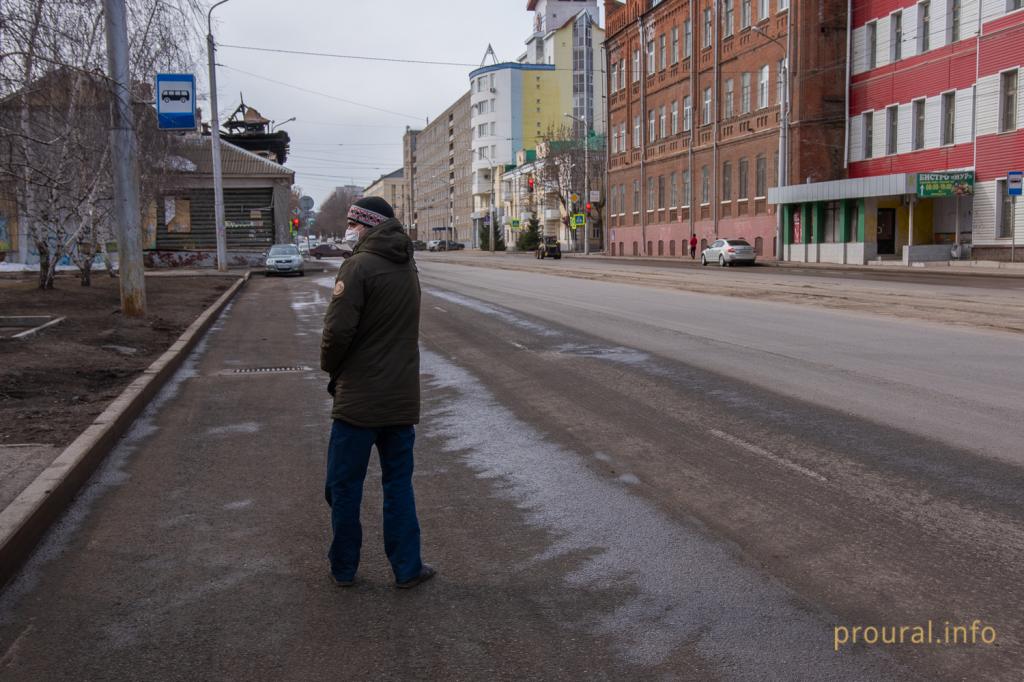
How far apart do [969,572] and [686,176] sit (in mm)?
58793

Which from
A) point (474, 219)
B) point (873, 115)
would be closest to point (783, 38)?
point (873, 115)

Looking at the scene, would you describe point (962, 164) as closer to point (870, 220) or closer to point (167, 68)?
point (870, 220)

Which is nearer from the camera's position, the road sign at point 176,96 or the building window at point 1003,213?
the road sign at point 176,96

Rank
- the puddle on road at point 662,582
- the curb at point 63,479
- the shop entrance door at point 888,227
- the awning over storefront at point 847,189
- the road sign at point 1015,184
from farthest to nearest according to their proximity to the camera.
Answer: the shop entrance door at point 888,227, the awning over storefront at point 847,189, the road sign at point 1015,184, the curb at point 63,479, the puddle on road at point 662,582

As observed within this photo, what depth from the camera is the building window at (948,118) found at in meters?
39.6

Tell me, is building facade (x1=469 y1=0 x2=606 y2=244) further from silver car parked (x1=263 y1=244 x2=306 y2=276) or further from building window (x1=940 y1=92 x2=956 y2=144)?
building window (x1=940 y1=92 x2=956 y2=144)

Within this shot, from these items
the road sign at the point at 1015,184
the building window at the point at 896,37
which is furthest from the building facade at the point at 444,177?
the road sign at the point at 1015,184

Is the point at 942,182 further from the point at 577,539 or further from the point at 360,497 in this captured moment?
the point at 360,497

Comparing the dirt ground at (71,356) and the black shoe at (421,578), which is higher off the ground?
the dirt ground at (71,356)

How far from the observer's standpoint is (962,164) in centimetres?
3881

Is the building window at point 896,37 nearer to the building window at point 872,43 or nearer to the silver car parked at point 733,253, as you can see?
the building window at point 872,43

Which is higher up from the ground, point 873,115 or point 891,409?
point 873,115

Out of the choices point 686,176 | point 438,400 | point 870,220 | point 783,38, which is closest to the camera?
point 438,400

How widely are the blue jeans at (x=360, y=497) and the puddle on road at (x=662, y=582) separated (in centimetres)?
73
